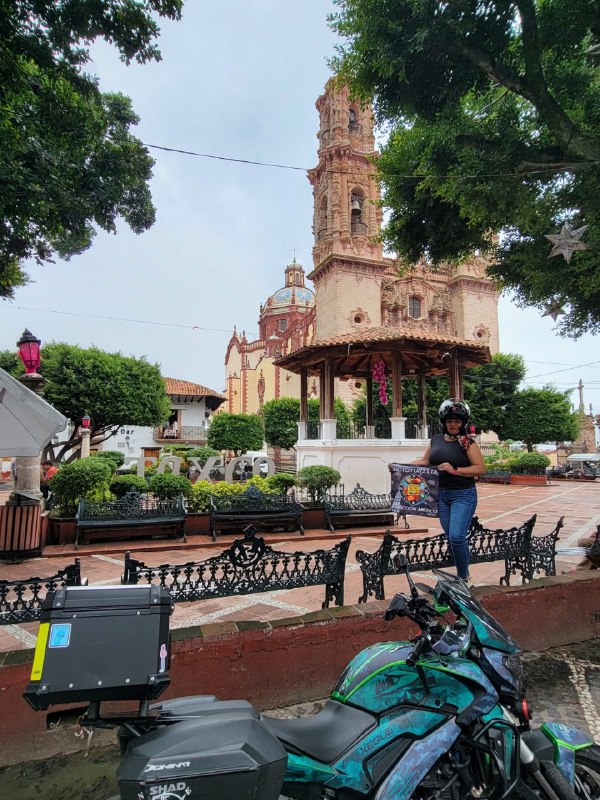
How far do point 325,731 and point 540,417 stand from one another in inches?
1339

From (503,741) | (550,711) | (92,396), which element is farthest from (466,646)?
(92,396)

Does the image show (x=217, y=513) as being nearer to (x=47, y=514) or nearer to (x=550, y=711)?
(x=47, y=514)

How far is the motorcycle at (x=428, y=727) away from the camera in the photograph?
1668 mm

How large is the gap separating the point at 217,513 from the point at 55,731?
6.04 m

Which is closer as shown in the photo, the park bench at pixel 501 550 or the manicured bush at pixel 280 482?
the park bench at pixel 501 550

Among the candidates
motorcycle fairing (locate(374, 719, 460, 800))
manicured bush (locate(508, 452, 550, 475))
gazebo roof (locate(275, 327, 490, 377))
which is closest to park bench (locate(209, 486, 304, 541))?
gazebo roof (locate(275, 327, 490, 377))

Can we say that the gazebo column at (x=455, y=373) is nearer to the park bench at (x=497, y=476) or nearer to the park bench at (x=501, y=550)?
the park bench at (x=501, y=550)

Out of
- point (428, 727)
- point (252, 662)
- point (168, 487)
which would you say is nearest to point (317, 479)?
point (168, 487)

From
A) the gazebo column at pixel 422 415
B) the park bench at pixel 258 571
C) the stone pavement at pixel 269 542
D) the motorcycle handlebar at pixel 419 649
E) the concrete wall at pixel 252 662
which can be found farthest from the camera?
the gazebo column at pixel 422 415

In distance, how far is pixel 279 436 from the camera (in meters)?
34.0

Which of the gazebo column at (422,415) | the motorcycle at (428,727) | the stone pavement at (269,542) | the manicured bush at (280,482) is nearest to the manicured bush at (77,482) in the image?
the stone pavement at (269,542)

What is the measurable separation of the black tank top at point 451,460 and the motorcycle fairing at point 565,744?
224 cm

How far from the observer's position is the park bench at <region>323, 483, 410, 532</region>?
9.48 meters

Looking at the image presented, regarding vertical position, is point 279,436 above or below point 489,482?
above
